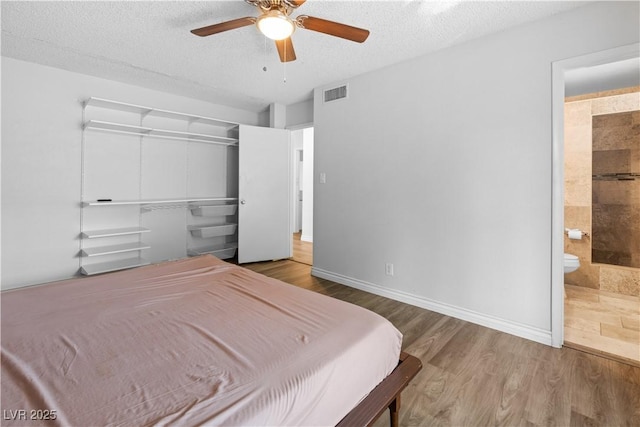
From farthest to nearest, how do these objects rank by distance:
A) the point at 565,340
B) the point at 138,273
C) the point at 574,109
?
1. the point at 574,109
2. the point at 565,340
3. the point at 138,273

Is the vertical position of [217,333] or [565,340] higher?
[217,333]

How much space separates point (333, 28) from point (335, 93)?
5.49 ft

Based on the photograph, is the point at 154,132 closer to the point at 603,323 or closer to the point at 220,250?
the point at 220,250

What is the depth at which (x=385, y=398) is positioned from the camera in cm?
114

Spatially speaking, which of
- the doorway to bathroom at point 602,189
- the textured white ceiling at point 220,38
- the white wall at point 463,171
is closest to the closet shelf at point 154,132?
the textured white ceiling at point 220,38

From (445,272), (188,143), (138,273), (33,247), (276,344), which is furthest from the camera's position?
(188,143)

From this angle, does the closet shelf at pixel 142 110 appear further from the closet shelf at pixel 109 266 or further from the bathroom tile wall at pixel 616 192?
the bathroom tile wall at pixel 616 192

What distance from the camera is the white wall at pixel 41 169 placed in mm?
2871

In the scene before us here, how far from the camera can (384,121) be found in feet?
9.96

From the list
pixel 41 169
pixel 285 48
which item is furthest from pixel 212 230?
pixel 285 48

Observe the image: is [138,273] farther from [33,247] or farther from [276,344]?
[33,247]

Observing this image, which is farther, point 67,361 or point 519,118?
point 519,118

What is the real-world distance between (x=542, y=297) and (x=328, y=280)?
2141 mm

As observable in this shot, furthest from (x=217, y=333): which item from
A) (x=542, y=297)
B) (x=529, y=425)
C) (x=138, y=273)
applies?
(x=542, y=297)
